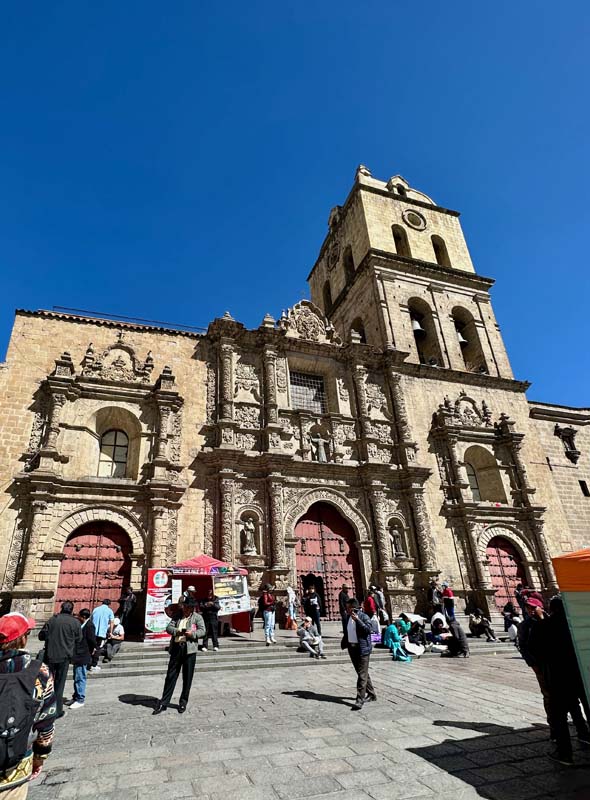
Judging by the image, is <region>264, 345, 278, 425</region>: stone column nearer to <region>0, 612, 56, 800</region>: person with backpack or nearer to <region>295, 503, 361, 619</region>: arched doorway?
<region>295, 503, 361, 619</region>: arched doorway

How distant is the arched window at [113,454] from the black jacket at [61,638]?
30.6 ft

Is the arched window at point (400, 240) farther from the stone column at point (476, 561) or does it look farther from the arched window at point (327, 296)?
the stone column at point (476, 561)

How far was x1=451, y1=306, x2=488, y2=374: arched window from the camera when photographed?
953 inches

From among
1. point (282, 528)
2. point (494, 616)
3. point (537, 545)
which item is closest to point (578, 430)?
point (537, 545)

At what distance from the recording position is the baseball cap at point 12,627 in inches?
112

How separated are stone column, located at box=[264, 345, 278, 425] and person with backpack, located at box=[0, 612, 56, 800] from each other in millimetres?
14538

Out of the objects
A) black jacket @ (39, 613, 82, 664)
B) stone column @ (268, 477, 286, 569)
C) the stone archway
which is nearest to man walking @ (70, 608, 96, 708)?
black jacket @ (39, 613, 82, 664)

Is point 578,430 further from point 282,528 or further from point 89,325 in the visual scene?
point 89,325

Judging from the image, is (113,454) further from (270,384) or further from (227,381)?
(270,384)

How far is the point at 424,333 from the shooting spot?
80.7 feet

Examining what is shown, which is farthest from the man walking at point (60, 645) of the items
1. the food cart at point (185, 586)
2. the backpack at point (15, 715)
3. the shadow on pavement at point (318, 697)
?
the food cart at point (185, 586)

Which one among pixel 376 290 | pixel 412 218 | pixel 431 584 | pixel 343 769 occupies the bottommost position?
pixel 343 769

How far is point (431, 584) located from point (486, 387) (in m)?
11.0

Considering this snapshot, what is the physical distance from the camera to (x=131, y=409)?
16.2 m
